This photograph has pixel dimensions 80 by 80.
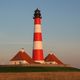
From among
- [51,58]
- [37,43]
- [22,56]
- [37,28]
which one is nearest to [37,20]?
[37,28]

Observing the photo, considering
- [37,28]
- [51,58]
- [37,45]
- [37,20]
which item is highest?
[37,20]

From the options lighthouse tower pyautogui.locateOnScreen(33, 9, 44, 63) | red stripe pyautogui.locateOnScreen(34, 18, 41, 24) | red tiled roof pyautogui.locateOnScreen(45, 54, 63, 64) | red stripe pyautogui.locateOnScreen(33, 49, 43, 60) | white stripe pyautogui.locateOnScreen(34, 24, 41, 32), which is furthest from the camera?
red tiled roof pyautogui.locateOnScreen(45, 54, 63, 64)

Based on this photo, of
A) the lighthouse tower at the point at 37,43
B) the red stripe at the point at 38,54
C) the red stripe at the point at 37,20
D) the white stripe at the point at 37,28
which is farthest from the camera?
the red stripe at the point at 37,20

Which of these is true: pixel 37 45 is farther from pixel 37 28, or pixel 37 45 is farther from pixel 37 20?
pixel 37 20

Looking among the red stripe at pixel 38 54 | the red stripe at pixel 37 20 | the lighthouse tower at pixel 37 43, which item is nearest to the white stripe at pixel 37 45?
the lighthouse tower at pixel 37 43

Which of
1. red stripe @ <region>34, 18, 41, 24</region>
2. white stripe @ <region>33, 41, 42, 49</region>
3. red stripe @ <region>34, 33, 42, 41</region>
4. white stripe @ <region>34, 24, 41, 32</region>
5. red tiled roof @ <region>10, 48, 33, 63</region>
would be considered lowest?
red tiled roof @ <region>10, 48, 33, 63</region>

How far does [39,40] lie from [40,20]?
3107 mm

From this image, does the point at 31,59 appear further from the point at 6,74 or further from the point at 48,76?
the point at 6,74

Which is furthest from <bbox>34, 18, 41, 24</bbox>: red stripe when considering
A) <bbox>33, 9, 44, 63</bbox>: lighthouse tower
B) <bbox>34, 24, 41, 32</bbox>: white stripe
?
<bbox>34, 24, 41, 32</bbox>: white stripe

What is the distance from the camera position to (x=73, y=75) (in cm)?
4356

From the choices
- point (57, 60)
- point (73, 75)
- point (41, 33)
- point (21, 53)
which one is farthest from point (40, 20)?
point (73, 75)

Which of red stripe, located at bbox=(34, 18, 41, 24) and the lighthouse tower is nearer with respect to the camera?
the lighthouse tower

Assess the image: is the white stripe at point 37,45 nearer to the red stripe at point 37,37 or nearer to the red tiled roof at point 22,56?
the red stripe at point 37,37

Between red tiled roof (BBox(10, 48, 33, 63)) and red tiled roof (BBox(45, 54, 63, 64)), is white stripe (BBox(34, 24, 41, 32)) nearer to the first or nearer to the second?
red tiled roof (BBox(10, 48, 33, 63))
